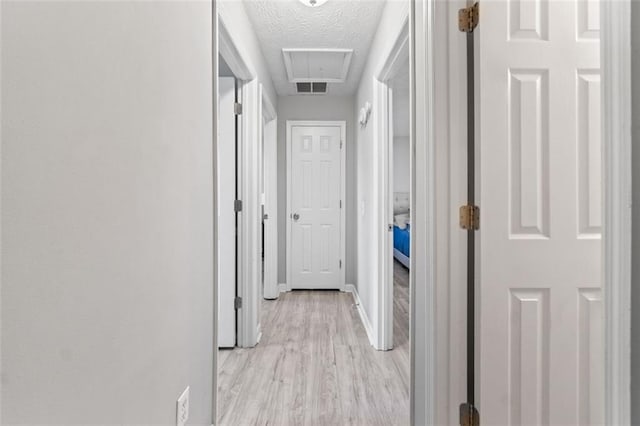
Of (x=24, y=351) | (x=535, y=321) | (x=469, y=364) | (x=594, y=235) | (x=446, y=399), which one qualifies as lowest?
(x=446, y=399)

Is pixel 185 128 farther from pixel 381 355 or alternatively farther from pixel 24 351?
pixel 381 355

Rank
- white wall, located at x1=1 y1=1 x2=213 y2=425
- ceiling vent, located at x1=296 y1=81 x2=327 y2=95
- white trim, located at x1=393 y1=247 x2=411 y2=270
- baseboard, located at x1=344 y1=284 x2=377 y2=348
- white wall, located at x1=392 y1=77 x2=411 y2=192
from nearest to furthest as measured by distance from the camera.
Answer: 1. white wall, located at x1=1 y1=1 x2=213 y2=425
2. baseboard, located at x1=344 y1=284 x2=377 y2=348
3. ceiling vent, located at x1=296 y1=81 x2=327 y2=95
4. white wall, located at x1=392 y1=77 x2=411 y2=192
5. white trim, located at x1=393 y1=247 x2=411 y2=270

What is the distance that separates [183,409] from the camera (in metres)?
1.44

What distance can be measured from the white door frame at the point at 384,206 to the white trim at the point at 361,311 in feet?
0.71

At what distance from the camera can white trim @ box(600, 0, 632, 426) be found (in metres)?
→ 0.76

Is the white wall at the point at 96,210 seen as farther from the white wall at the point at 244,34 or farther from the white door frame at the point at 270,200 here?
the white door frame at the point at 270,200

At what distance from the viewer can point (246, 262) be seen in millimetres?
3025

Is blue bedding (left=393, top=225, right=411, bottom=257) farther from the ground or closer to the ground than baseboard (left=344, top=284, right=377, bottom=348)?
farther from the ground

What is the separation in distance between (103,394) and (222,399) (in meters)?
1.49

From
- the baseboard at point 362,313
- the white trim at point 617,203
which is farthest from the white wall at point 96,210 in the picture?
the baseboard at point 362,313

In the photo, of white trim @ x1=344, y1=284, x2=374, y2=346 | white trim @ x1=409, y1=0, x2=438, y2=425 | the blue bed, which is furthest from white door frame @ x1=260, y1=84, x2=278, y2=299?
white trim @ x1=409, y1=0, x2=438, y2=425

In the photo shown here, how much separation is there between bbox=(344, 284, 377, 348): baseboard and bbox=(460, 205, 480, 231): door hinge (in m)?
1.77

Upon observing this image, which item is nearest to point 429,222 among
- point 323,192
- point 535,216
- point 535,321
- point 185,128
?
point 535,216

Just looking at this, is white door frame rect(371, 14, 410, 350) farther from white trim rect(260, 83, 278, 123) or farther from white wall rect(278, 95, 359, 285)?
white wall rect(278, 95, 359, 285)
